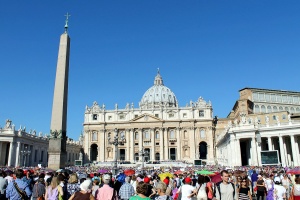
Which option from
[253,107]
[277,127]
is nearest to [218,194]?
[277,127]

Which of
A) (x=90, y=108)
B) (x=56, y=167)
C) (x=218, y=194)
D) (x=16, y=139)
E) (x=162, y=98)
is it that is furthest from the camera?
(x=162, y=98)

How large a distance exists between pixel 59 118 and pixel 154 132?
5208 cm

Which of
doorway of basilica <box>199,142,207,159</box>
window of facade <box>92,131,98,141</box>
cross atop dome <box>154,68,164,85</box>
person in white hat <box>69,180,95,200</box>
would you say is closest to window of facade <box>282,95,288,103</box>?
doorway of basilica <box>199,142,207,159</box>

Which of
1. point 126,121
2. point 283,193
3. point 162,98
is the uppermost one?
point 162,98

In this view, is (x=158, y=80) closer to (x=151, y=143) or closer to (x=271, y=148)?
(x=151, y=143)

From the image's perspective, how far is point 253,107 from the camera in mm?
53375

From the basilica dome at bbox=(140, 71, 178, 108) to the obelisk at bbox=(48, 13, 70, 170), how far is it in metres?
71.4

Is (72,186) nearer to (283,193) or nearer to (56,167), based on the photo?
(283,193)

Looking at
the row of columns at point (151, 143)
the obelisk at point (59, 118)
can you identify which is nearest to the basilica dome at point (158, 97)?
the row of columns at point (151, 143)

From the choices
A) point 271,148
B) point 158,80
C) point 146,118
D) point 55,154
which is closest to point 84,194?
point 55,154

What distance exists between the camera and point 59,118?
16.6 m

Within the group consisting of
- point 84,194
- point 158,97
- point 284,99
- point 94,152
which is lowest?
point 84,194

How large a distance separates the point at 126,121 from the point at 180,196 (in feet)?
205

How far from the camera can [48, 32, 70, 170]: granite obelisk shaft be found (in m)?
16.5
